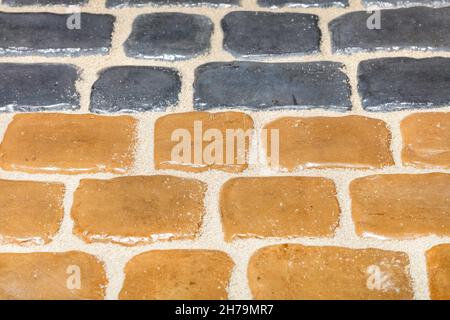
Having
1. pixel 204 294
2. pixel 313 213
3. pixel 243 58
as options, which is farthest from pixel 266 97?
pixel 204 294

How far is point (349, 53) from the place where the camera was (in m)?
1.56

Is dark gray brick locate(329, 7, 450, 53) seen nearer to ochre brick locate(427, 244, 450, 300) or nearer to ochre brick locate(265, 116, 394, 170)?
ochre brick locate(265, 116, 394, 170)

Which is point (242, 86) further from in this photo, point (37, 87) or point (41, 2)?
point (41, 2)

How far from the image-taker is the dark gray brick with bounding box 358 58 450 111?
1441 millimetres

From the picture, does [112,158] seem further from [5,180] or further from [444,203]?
[444,203]

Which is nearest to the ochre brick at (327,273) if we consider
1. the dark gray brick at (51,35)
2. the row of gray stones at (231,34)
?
the row of gray stones at (231,34)

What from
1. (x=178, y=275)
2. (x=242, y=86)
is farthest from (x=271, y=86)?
(x=178, y=275)

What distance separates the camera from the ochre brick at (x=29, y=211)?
1.21 metres

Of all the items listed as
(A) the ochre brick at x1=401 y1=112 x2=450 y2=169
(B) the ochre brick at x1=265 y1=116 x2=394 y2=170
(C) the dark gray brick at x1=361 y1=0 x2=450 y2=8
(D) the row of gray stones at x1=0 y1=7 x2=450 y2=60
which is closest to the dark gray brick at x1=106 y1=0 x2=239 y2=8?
(D) the row of gray stones at x1=0 y1=7 x2=450 y2=60

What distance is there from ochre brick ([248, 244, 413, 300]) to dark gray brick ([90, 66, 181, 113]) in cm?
43

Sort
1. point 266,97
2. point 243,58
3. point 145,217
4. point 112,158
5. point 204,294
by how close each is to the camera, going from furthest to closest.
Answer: point 243,58 → point 266,97 → point 112,158 → point 145,217 → point 204,294

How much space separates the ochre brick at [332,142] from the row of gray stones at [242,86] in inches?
2.0

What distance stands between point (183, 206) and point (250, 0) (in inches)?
26.2

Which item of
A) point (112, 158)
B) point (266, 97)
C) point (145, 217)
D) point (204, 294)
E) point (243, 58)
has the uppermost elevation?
point (243, 58)
